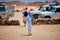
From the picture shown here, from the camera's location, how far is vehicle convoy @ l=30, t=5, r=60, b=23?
11.9 feet

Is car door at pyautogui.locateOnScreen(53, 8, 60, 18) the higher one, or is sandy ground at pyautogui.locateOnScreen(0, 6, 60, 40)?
car door at pyautogui.locateOnScreen(53, 8, 60, 18)

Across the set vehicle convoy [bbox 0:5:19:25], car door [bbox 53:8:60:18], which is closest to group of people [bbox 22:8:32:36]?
vehicle convoy [bbox 0:5:19:25]

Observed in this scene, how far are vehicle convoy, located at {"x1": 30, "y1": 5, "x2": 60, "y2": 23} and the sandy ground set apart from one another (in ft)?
0.70

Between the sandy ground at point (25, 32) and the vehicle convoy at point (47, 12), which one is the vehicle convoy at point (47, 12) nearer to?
the vehicle convoy at point (47, 12)

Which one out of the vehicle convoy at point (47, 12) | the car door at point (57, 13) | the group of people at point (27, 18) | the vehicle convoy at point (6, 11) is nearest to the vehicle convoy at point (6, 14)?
the vehicle convoy at point (6, 11)

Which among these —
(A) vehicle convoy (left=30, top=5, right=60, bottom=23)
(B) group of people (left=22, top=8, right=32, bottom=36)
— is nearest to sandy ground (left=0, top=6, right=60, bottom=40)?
(B) group of people (left=22, top=8, right=32, bottom=36)

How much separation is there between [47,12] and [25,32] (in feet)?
2.05

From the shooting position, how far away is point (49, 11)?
144 inches

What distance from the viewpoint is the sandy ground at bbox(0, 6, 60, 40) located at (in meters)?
3.56

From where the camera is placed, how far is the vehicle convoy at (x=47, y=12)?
3.64 meters

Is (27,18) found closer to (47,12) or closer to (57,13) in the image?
(47,12)

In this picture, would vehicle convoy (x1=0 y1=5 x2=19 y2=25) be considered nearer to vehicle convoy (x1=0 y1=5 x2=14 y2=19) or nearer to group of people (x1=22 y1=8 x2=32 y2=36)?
vehicle convoy (x1=0 y1=5 x2=14 y2=19)

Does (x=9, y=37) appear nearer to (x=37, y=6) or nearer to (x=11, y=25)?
(x=11, y=25)

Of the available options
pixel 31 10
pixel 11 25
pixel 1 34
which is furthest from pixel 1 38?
pixel 31 10
